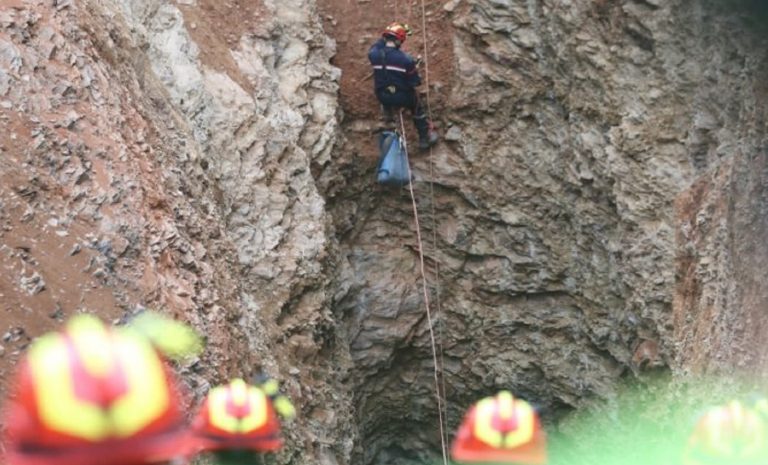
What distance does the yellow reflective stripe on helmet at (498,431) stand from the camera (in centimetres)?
346

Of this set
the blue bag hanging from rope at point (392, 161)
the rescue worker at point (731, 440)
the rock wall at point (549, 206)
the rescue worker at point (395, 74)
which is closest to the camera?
the rescue worker at point (731, 440)

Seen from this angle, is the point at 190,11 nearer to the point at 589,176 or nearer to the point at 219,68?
the point at 219,68

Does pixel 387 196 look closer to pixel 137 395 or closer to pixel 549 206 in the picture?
pixel 549 206

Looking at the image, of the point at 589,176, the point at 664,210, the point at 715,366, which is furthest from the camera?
the point at 589,176

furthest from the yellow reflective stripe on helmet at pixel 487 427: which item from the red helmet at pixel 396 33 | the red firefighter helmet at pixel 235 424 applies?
the red helmet at pixel 396 33

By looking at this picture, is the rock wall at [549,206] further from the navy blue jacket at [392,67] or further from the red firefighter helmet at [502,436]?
the red firefighter helmet at [502,436]

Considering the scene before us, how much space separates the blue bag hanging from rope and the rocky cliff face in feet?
1.27

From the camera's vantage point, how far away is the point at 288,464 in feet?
20.4

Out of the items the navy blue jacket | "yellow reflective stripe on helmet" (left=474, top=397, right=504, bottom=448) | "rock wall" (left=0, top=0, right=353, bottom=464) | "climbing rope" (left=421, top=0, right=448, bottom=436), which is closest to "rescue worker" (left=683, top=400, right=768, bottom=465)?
"yellow reflective stripe on helmet" (left=474, top=397, right=504, bottom=448)

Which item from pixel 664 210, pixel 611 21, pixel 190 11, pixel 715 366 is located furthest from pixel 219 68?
pixel 715 366

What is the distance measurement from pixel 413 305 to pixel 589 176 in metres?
2.99

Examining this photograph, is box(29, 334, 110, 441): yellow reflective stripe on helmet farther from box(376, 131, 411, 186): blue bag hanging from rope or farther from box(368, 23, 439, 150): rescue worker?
box(376, 131, 411, 186): blue bag hanging from rope

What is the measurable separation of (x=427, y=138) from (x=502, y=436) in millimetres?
6747

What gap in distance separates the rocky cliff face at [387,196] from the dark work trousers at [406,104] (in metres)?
0.32
